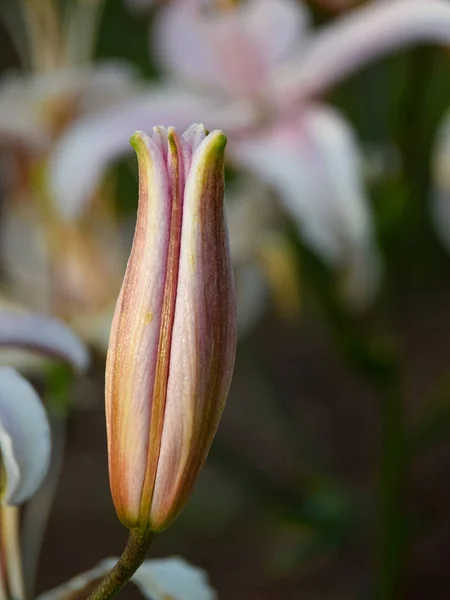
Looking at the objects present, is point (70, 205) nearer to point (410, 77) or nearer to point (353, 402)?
point (410, 77)

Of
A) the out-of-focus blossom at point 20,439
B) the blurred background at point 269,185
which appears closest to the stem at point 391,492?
the blurred background at point 269,185

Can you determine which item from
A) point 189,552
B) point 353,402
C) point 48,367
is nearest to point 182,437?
point 48,367

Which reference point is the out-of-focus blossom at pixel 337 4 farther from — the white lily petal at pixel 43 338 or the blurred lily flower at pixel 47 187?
the white lily petal at pixel 43 338

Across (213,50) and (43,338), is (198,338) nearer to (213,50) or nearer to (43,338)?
(43,338)

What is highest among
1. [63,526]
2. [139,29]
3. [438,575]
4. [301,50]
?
[139,29]

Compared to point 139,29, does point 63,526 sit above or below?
below

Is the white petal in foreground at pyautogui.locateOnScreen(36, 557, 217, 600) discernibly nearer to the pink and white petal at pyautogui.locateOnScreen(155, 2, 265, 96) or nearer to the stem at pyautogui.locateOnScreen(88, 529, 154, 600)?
the stem at pyautogui.locateOnScreen(88, 529, 154, 600)

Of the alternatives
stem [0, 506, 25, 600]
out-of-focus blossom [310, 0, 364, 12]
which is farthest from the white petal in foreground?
out-of-focus blossom [310, 0, 364, 12]
